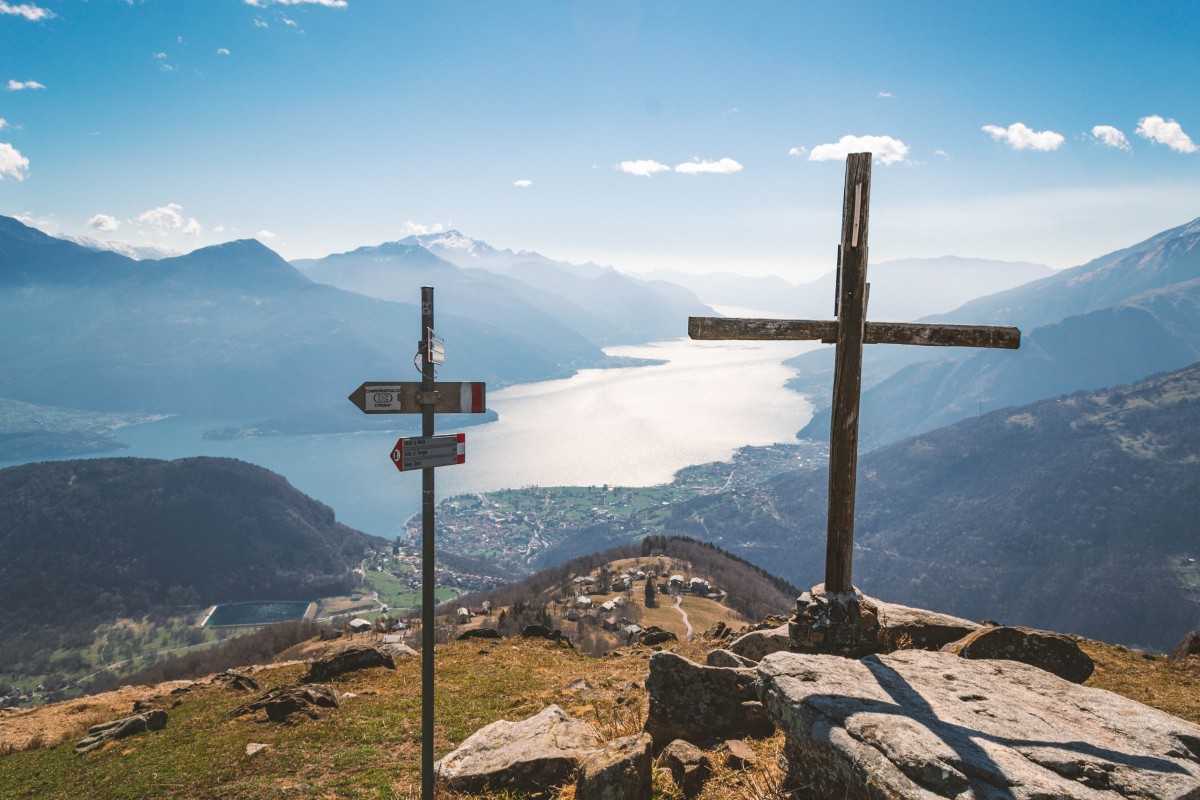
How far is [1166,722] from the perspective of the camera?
488 cm

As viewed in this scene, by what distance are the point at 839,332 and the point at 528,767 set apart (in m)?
6.22

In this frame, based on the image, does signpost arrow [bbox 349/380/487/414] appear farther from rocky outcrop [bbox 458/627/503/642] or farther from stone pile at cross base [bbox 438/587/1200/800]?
rocky outcrop [bbox 458/627/503/642]

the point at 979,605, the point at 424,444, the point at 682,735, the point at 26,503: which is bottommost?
the point at 979,605

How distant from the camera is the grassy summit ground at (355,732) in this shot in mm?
7773

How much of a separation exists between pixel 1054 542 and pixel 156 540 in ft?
784

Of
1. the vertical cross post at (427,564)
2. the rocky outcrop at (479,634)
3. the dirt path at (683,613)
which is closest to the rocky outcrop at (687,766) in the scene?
the vertical cross post at (427,564)

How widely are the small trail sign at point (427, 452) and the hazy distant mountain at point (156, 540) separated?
A: 15528 cm

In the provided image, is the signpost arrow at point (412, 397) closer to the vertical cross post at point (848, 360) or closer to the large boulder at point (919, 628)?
the vertical cross post at point (848, 360)

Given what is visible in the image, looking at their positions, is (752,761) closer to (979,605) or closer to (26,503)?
(979,605)

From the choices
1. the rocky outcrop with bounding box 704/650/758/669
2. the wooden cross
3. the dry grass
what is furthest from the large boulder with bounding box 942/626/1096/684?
the rocky outcrop with bounding box 704/650/758/669

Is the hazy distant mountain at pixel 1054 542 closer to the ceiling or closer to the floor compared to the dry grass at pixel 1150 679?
closer to the floor

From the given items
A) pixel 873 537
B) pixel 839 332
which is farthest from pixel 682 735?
pixel 873 537

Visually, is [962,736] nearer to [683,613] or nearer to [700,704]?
[700,704]

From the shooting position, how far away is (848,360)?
23.8 ft
